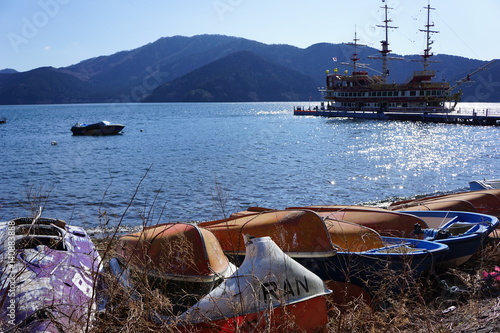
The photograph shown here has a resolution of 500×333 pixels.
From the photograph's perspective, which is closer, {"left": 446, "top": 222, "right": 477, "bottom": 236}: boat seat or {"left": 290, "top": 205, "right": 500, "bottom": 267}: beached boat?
{"left": 290, "top": 205, "right": 500, "bottom": 267}: beached boat

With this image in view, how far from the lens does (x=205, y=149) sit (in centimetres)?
3912

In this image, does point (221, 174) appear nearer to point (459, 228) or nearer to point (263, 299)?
point (459, 228)

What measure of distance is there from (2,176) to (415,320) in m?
25.2

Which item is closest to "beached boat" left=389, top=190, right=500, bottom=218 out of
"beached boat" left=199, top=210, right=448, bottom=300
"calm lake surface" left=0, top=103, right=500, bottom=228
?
"beached boat" left=199, top=210, right=448, bottom=300

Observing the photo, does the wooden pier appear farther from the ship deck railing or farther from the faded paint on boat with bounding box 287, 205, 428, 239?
the faded paint on boat with bounding box 287, 205, 428, 239

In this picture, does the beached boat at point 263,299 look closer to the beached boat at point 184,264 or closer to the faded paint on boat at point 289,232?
the beached boat at point 184,264

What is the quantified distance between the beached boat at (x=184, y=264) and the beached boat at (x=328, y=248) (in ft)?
1.20

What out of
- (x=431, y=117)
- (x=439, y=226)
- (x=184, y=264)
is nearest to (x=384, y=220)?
(x=439, y=226)

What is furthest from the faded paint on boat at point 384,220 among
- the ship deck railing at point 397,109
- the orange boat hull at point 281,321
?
the ship deck railing at point 397,109

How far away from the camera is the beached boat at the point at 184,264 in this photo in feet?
17.1

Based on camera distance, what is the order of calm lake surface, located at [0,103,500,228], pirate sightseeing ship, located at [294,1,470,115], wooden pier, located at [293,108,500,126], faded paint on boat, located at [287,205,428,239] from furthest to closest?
pirate sightseeing ship, located at [294,1,470,115]
wooden pier, located at [293,108,500,126]
calm lake surface, located at [0,103,500,228]
faded paint on boat, located at [287,205,428,239]

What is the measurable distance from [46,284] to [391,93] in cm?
7434

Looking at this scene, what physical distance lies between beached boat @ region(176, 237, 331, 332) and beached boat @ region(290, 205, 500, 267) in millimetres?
2959

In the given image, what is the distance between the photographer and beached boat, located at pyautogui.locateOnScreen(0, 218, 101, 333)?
3.88m
